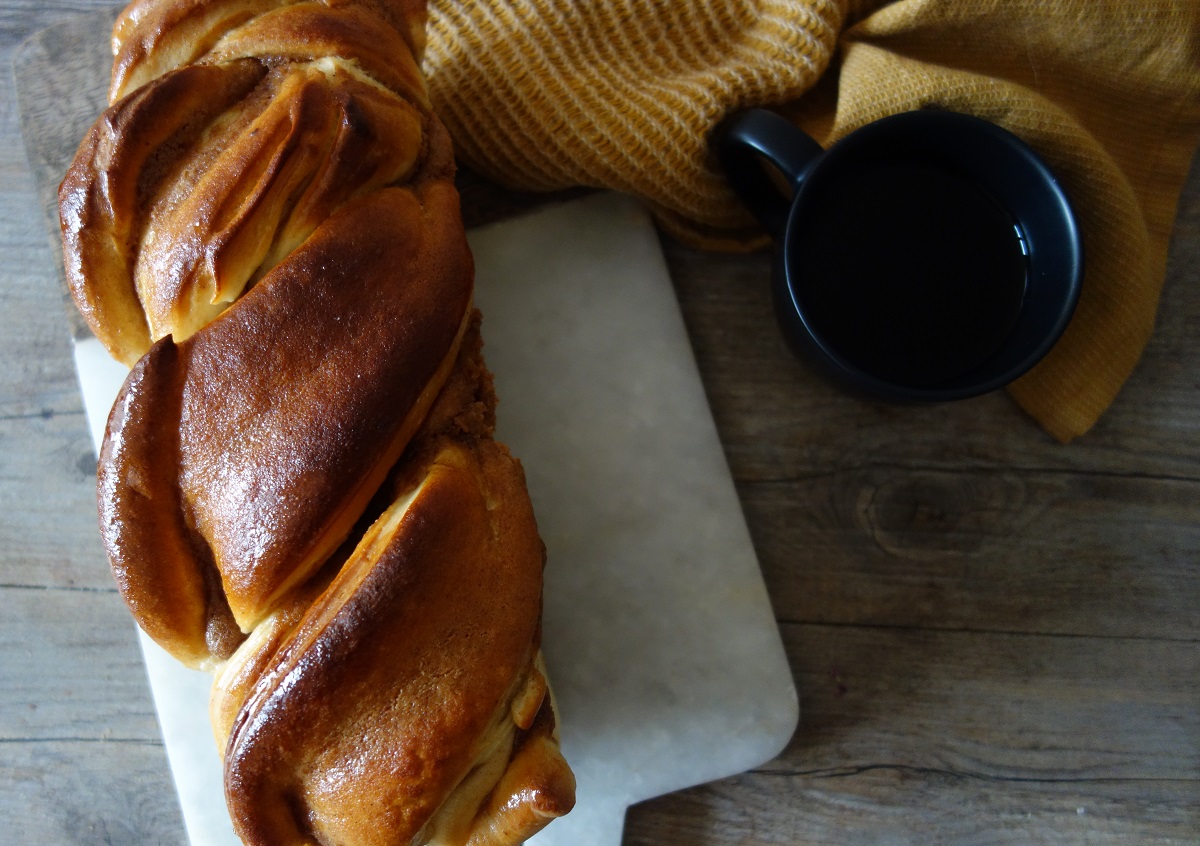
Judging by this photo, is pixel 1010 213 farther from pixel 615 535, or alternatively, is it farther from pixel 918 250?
pixel 615 535

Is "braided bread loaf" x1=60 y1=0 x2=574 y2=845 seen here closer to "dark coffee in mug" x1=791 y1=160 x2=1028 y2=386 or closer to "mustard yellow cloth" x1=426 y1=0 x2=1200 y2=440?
"mustard yellow cloth" x1=426 y1=0 x2=1200 y2=440

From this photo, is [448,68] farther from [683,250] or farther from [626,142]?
[683,250]

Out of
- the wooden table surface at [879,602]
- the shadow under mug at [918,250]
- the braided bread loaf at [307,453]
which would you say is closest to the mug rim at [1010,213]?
the shadow under mug at [918,250]

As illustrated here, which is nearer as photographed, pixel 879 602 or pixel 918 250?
pixel 918 250

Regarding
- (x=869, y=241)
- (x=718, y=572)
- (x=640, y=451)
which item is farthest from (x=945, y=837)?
(x=869, y=241)

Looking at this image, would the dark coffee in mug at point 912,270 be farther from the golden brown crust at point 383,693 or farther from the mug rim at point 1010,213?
the golden brown crust at point 383,693

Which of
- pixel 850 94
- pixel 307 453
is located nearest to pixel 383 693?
pixel 307 453
